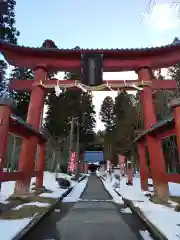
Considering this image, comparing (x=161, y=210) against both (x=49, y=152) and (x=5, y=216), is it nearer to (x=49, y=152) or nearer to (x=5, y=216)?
(x=5, y=216)

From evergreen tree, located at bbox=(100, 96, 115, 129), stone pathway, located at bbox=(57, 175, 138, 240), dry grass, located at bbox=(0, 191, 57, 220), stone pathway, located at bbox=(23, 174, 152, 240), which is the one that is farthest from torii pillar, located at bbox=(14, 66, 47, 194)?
evergreen tree, located at bbox=(100, 96, 115, 129)

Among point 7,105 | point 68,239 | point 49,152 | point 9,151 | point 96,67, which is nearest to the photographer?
point 68,239

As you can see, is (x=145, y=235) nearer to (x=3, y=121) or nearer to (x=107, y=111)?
(x=3, y=121)

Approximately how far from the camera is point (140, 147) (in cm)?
1330

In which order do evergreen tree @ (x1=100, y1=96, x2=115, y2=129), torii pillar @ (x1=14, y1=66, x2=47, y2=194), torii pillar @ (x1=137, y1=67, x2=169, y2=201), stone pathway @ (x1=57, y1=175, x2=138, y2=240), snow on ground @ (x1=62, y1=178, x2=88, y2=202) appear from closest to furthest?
stone pathway @ (x1=57, y1=175, x2=138, y2=240) → torii pillar @ (x1=137, y1=67, x2=169, y2=201) → torii pillar @ (x1=14, y1=66, x2=47, y2=194) → snow on ground @ (x1=62, y1=178, x2=88, y2=202) → evergreen tree @ (x1=100, y1=96, x2=115, y2=129)

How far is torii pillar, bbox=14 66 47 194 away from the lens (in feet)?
32.8

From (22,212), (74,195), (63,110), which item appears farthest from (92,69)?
(63,110)

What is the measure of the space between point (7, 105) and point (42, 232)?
3372mm

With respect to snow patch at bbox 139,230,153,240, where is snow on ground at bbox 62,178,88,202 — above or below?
above

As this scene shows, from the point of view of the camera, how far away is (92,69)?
37.9 feet

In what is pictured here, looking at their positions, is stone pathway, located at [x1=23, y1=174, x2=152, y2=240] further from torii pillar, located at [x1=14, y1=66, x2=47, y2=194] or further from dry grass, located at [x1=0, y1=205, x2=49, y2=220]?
torii pillar, located at [x1=14, y1=66, x2=47, y2=194]

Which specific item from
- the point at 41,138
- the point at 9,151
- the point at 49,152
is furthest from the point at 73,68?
the point at 49,152

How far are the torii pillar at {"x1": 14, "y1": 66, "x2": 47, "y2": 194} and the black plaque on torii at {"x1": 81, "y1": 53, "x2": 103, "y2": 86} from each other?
6.29 feet

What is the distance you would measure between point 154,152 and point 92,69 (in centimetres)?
449
